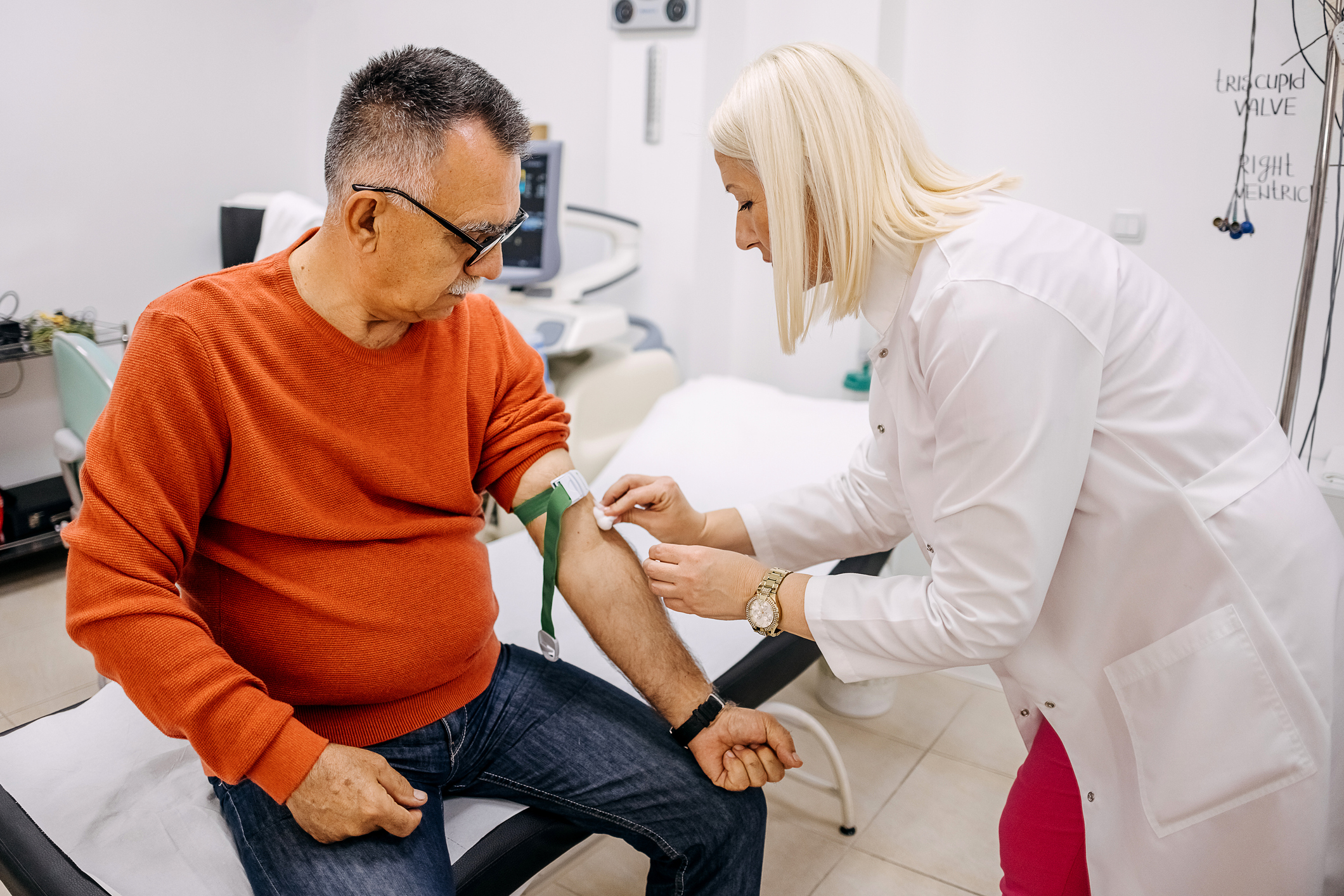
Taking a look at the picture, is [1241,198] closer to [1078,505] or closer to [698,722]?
[1078,505]

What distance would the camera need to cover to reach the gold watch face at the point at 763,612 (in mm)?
1218

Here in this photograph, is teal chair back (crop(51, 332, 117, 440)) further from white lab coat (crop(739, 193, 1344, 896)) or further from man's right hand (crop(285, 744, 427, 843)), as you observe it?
white lab coat (crop(739, 193, 1344, 896))

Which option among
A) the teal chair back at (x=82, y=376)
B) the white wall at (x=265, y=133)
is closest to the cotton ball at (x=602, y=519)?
the teal chair back at (x=82, y=376)

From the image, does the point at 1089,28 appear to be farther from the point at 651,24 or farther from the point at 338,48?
the point at 338,48

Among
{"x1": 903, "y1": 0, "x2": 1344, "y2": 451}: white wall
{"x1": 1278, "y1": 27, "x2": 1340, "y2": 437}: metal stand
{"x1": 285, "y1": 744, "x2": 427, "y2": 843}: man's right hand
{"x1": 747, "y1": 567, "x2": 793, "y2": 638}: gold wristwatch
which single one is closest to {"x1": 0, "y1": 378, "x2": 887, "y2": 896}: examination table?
{"x1": 285, "y1": 744, "x2": 427, "y2": 843}: man's right hand

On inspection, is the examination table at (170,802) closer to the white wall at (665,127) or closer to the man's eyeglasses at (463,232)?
the man's eyeglasses at (463,232)

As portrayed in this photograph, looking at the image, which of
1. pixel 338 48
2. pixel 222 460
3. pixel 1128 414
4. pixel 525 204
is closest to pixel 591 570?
pixel 222 460

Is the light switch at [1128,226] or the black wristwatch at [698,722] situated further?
the light switch at [1128,226]

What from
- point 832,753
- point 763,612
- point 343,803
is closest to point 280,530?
point 343,803

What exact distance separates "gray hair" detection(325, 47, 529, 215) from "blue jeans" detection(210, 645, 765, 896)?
0.74 metres

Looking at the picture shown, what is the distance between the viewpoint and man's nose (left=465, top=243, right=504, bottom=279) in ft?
4.09

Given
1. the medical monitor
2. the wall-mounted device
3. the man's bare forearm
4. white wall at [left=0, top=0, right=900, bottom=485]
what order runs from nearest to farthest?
the man's bare forearm → the medical monitor → the wall-mounted device → white wall at [left=0, top=0, right=900, bottom=485]

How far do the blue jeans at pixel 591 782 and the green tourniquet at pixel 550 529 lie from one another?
0.14 m

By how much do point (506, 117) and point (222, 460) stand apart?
0.57 m
